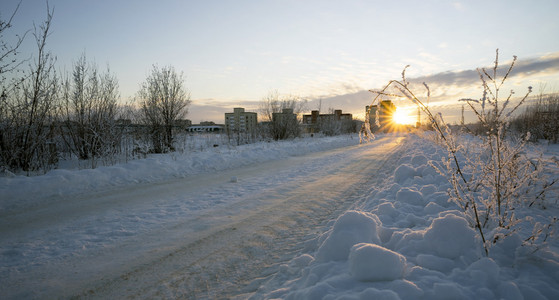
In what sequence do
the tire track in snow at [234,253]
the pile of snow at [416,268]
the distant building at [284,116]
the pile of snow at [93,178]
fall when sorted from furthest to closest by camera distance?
1. the distant building at [284,116]
2. the pile of snow at [93,178]
3. the tire track in snow at [234,253]
4. the pile of snow at [416,268]

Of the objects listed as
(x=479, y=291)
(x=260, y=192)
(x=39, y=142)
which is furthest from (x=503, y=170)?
(x=39, y=142)

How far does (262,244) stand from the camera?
3.64m

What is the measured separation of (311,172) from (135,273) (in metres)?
7.04

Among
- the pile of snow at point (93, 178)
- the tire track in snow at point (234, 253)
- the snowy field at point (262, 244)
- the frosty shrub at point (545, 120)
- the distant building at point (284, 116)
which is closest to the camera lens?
the snowy field at point (262, 244)

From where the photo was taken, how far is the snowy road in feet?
9.04

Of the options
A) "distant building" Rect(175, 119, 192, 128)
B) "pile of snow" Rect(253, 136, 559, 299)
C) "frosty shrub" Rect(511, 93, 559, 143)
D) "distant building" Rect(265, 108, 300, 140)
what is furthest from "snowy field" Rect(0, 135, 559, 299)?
"distant building" Rect(265, 108, 300, 140)

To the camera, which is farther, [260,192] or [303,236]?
[260,192]

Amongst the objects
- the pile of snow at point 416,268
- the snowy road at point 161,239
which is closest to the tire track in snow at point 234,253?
the snowy road at point 161,239

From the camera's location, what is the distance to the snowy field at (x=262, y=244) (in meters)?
2.11

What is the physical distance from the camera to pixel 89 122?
13094 millimetres

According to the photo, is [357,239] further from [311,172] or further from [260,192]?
[311,172]

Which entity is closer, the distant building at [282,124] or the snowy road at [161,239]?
the snowy road at [161,239]

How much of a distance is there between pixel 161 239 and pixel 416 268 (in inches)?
131

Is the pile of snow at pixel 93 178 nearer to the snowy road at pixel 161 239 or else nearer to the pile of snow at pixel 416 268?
the snowy road at pixel 161 239
